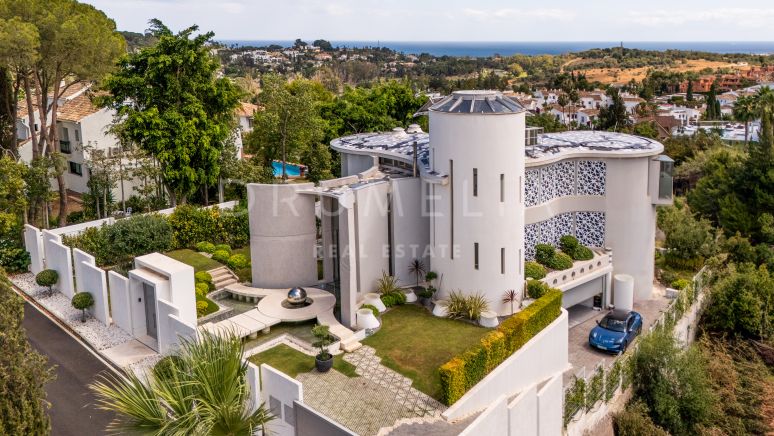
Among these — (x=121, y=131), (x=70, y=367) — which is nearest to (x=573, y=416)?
(x=70, y=367)

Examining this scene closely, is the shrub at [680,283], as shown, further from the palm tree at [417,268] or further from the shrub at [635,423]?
the palm tree at [417,268]

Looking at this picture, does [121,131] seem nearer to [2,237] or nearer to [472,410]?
[2,237]

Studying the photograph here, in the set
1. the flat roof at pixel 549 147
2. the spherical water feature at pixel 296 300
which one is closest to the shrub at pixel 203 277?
the spherical water feature at pixel 296 300

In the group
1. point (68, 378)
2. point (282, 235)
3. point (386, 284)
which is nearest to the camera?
point (68, 378)

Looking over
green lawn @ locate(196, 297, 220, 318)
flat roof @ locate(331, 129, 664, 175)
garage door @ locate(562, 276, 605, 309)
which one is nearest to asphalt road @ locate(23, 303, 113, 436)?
green lawn @ locate(196, 297, 220, 318)

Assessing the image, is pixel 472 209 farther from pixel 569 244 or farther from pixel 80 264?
pixel 80 264

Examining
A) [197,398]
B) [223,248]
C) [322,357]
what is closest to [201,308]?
[322,357]

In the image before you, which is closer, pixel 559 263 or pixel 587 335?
pixel 587 335
